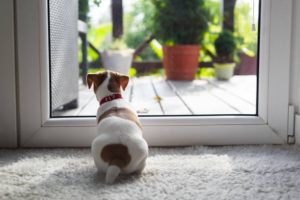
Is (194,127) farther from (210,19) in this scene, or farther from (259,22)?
(210,19)

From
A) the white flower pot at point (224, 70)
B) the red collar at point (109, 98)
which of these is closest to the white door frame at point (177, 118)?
the red collar at point (109, 98)

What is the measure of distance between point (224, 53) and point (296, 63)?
234 cm

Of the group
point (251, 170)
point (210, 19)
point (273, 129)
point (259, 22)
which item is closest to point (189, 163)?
point (251, 170)

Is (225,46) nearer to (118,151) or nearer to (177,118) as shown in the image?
(177,118)

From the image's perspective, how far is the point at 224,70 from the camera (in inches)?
140

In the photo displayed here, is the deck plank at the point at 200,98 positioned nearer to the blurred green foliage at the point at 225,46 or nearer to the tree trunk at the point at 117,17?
the blurred green foliage at the point at 225,46

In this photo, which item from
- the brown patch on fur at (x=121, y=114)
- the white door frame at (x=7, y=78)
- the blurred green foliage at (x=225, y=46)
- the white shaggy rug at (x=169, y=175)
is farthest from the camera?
the blurred green foliage at (x=225, y=46)

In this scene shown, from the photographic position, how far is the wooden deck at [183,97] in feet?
6.03

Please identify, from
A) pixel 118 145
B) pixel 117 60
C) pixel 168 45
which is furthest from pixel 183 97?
pixel 118 145

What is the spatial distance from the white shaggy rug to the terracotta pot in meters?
2.29

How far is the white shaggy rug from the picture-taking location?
914 millimetres

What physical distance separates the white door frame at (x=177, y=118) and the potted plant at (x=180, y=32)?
2.21 metres

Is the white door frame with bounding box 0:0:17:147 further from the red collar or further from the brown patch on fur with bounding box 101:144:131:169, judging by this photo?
the brown patch on fur with bounding box 101:144:131:169

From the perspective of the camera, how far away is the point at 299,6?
134cm
